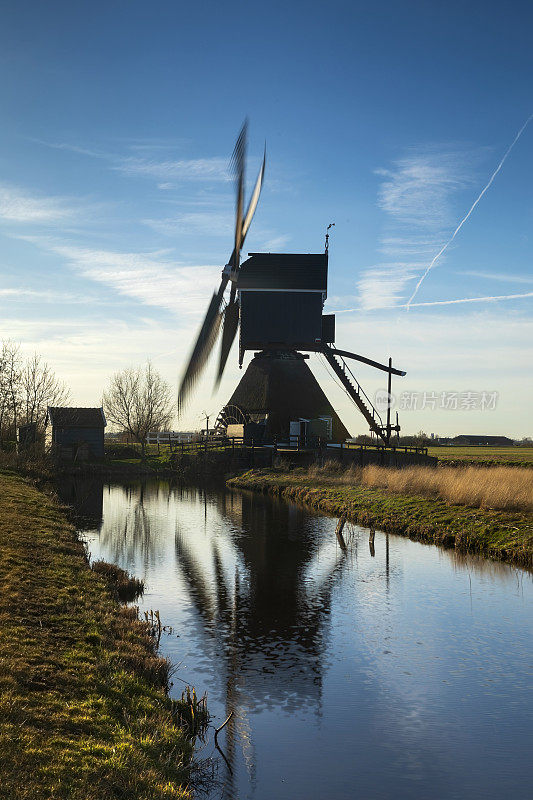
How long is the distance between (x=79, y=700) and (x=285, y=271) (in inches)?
1529

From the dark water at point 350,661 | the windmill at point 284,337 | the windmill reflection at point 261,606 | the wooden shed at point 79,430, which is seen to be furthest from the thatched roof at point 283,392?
the dark water at point 350,661

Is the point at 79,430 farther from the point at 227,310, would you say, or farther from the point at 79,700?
the point at 79,700

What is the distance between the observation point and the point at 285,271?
43750 millimetres

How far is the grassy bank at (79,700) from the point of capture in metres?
5.24

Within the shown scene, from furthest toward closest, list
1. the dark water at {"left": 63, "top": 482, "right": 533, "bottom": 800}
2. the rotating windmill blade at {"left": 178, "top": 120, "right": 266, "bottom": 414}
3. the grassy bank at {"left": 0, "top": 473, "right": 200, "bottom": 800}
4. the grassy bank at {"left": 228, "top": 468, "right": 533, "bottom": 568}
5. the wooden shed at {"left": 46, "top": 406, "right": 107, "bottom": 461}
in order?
1. the wooden shed at {"left": 46, "top": 406, "right": 107, "bottom": 461}
2. the rotating windmill blade at {"left": 178, "top": 120, "right": 266, "bottom": 414}
3. the grassy bank at {"left": 228, "top": 468, "right": 533, "bottom": 568}
4. the dark water at {"left": 63, "top": 482, "right": 533, "bottom": 800}
5. the grassy bank at {"left": 0, "top": 473, "right": 200, "bottom": 800}

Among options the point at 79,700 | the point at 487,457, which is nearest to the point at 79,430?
the point at 487,457

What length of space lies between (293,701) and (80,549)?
8.09 m

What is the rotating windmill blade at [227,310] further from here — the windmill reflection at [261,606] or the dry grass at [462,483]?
Answer: the windmill reflection at [261,606]

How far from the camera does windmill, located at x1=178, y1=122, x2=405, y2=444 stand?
43281 millimetres

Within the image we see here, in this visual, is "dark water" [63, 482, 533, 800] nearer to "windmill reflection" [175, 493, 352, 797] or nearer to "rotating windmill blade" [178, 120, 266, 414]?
"windmill reflection" [175, 493, 352, 797]

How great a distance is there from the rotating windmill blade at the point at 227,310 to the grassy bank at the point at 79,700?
26.6 metres

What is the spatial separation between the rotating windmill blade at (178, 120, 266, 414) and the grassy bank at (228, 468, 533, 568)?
9.10 m

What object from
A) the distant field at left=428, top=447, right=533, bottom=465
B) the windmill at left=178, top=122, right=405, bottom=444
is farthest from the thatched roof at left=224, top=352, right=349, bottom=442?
the distant field at left=428, top=447, right=533, bottom=465

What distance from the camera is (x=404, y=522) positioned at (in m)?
22.0
